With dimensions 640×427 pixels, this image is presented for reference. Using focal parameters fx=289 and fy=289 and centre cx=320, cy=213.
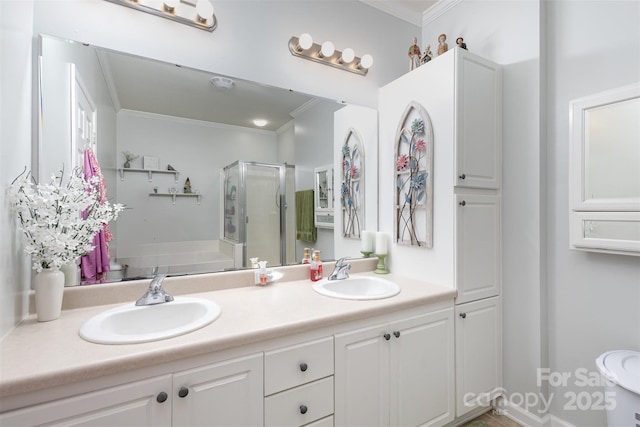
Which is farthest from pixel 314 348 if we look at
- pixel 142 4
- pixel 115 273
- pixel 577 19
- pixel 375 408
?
pixel 577 19

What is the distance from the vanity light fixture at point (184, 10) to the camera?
4.61 ft

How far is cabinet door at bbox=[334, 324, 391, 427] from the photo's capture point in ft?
4.04

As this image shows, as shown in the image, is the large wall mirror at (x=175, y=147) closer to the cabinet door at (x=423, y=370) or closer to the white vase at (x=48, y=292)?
the white vase at (x=48, y=292)

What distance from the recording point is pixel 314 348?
1.17 metres

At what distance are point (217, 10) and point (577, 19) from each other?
→ 1.96m

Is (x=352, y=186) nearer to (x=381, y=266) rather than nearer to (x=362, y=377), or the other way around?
(x=381, y=266)

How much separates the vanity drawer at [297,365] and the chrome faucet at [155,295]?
0.57 meters

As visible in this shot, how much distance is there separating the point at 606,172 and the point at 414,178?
0.90 meters

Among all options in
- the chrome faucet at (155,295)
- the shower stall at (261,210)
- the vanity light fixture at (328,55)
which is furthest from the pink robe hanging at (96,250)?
the vanity light fixture at (328,55)

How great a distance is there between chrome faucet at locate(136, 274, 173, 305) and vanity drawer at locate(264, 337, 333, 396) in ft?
1.87

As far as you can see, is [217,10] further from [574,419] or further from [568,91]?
[574,419]

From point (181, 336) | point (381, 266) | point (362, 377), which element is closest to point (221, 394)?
point (181, 336)

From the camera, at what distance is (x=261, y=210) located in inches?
70.1

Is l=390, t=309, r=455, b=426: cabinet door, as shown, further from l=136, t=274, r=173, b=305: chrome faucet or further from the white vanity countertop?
l=136, t=274, r=173, b=305: chrome faucet
